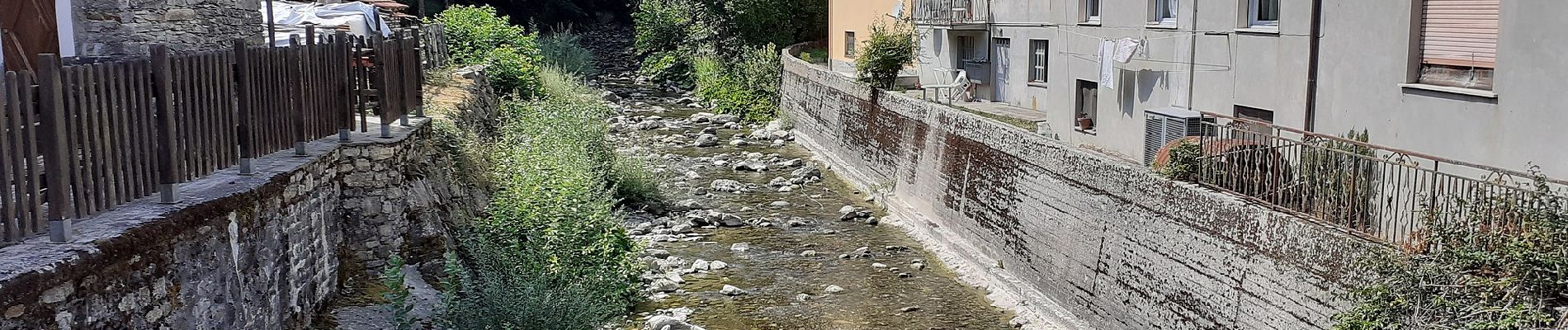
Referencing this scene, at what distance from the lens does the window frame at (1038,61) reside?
2397cm

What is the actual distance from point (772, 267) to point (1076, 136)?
5199 mm

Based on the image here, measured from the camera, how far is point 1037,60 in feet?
79.5

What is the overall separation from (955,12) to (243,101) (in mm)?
20217

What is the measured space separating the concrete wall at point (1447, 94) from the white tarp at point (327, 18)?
543 inches

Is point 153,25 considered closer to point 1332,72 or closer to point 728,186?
point 1332,72

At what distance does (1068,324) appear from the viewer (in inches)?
578

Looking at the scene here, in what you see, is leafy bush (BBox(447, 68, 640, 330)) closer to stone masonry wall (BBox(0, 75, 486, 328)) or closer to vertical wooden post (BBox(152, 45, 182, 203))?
stone masonry wall (BBox(0, 75, 486, 328))

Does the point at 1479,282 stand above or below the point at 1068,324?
above

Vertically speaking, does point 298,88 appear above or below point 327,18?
below

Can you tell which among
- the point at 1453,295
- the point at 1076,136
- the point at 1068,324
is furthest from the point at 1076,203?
the point at 1453,295

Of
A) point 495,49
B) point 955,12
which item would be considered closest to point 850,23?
point 955,12

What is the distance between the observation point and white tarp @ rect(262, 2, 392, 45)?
19.1m

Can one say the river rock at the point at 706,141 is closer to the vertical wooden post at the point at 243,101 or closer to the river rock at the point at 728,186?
the river rock at the point at 728,186

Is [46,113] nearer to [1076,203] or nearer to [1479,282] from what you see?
[1479,282]
